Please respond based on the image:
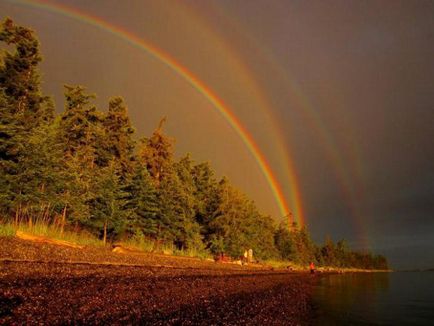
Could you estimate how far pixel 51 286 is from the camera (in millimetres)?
12641

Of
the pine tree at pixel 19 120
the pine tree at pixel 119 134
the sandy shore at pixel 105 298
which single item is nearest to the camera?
the sandy shore at pixel 105 298

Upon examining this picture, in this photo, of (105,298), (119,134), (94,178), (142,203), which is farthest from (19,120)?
(119,134)

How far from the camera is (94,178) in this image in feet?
135

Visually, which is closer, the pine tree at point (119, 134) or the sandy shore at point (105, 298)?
the sandy shore at point (105, 298)

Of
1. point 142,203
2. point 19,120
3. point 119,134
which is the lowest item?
point 142,203

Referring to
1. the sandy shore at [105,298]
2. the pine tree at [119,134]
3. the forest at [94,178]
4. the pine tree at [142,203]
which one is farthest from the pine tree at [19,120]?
the pine tree at [119,134]

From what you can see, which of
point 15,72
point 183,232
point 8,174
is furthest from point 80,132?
point 8,174

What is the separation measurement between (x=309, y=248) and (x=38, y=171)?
427 feet

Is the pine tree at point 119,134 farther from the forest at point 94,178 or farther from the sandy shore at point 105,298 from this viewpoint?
the sandy shore at point 105,298

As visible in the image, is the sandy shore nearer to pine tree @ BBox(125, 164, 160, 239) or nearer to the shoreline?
the shoreline

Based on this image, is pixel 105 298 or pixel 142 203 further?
pixel 142 203

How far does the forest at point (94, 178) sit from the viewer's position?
98.3ft

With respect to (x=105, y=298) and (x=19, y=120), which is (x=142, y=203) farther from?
(x=105, y=298)

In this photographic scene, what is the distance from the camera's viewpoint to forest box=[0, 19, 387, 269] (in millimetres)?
29969
